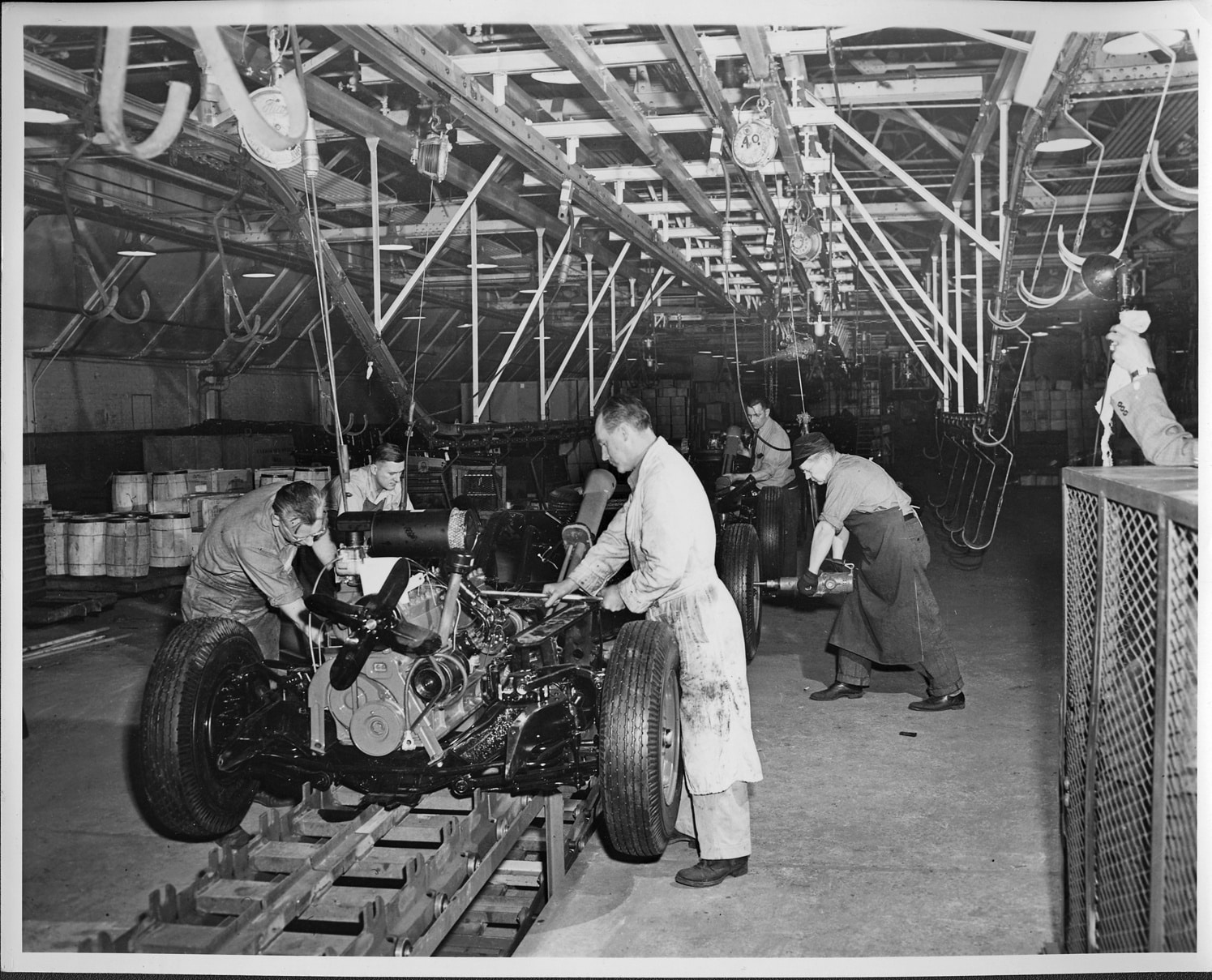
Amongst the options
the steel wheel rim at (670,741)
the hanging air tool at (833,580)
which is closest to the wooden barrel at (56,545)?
the hanging air tool at (833,580)

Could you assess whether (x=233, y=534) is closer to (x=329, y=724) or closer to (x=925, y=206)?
(x=329, y=724)

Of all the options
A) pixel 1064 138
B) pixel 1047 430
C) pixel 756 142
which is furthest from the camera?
pixel 1047 430

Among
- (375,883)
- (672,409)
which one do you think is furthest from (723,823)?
(672,409)

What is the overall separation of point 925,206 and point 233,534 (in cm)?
690

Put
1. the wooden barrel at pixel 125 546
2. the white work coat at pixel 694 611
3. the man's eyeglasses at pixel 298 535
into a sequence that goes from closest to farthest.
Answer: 1. the white work coat at pixel 694 611
2. the man's eyeglasses at pixel 298 535
3. the wooden barrel at pixel 125 546

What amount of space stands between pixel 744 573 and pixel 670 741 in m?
3.64

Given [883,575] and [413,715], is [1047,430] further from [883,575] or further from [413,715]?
[413,715]

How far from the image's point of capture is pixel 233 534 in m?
5.14

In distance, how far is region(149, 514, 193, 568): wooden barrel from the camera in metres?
10.1

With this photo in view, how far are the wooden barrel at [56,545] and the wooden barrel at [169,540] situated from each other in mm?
842

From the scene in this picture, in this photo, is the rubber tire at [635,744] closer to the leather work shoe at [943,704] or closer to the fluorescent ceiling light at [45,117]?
the leather work shoe at [943,704]

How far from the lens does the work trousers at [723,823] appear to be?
4.14 metres

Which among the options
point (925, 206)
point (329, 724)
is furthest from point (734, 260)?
point (329, 724)

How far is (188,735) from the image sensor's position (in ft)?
12.8
